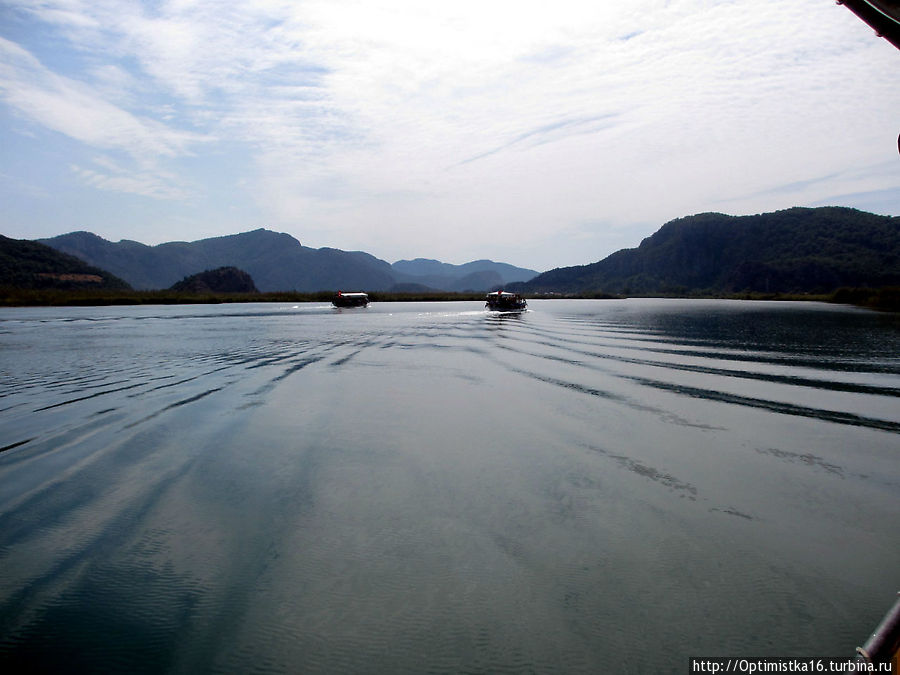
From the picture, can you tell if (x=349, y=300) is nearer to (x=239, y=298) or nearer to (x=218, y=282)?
(x=239, y=298)

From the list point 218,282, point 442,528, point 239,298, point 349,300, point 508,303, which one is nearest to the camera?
point 442,528

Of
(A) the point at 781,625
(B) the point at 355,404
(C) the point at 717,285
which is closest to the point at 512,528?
(A) the point at 781,625

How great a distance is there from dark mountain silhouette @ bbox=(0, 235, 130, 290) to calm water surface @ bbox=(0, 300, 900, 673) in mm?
127841

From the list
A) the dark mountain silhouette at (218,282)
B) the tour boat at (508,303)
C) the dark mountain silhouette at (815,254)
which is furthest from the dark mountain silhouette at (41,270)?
the dark mountain silhouette at (815,254)

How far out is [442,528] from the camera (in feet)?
18.3

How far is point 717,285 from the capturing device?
190 meters

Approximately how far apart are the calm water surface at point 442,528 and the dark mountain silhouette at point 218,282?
164775mm

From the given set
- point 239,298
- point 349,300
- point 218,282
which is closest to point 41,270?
point 239,298

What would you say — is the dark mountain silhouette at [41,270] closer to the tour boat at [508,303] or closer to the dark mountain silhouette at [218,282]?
the dark mountain silhouette at [218,282]

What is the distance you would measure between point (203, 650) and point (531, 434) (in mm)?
6745

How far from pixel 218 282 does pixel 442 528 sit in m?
179

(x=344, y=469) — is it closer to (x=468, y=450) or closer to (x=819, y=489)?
(x=468, y=450)

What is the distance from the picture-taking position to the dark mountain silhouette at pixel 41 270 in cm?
10894

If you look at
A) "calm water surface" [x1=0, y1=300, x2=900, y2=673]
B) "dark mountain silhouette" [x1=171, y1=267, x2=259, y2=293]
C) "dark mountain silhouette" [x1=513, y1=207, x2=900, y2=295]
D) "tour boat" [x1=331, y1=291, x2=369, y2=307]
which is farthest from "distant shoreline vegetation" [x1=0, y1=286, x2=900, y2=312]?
"calm water surface" [x1=0, y1=300, x2=900, y2=673]
